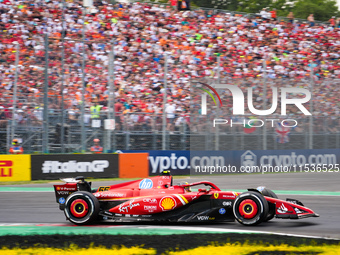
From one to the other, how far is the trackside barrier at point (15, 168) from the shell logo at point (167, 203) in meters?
9.31

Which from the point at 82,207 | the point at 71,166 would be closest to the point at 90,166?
the point at 71,166

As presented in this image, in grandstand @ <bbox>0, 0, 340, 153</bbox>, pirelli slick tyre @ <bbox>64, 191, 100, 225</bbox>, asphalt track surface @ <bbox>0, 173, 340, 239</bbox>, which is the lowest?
asphalt track surface @ <bbox>0, 173, 340, 239</bbox>

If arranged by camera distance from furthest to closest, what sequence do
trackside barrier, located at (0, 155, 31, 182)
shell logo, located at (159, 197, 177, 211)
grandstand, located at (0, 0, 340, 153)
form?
grandstand, located at (0, 0, 340, 153), trackside barrier, located at (0, 155, 31, 182), shell logo, located at (159, 197, 177, 211)

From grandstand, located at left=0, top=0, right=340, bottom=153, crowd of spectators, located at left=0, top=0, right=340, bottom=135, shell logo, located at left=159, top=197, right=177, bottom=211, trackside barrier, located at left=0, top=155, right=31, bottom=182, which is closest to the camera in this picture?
shell logo, located at left=159, top=197, right=177, bottom=211

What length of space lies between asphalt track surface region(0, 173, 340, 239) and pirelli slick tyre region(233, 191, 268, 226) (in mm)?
124

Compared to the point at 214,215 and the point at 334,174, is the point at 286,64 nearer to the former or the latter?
the point at 334,174

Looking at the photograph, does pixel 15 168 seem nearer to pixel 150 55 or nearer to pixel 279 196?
pixel 150 55

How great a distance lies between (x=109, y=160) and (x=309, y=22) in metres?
16.3

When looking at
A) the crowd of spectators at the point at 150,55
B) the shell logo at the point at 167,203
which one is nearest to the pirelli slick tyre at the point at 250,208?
the shell logo at the point at 167,203

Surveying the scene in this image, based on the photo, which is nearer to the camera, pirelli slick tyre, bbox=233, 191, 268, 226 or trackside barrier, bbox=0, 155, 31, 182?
pirelli slick tyre, bbox=233, 191, 268, 226

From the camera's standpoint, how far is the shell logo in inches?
306

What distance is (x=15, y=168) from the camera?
52.3 feet

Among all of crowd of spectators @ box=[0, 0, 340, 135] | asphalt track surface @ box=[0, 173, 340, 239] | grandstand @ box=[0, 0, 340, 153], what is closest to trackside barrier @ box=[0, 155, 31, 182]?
grandstand @ box=[0, 0, 340, 153]

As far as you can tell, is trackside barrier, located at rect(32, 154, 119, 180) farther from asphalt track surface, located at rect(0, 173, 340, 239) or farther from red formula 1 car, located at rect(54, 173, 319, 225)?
red formula 1 car, located at rect(54, 173, 319, 225)
